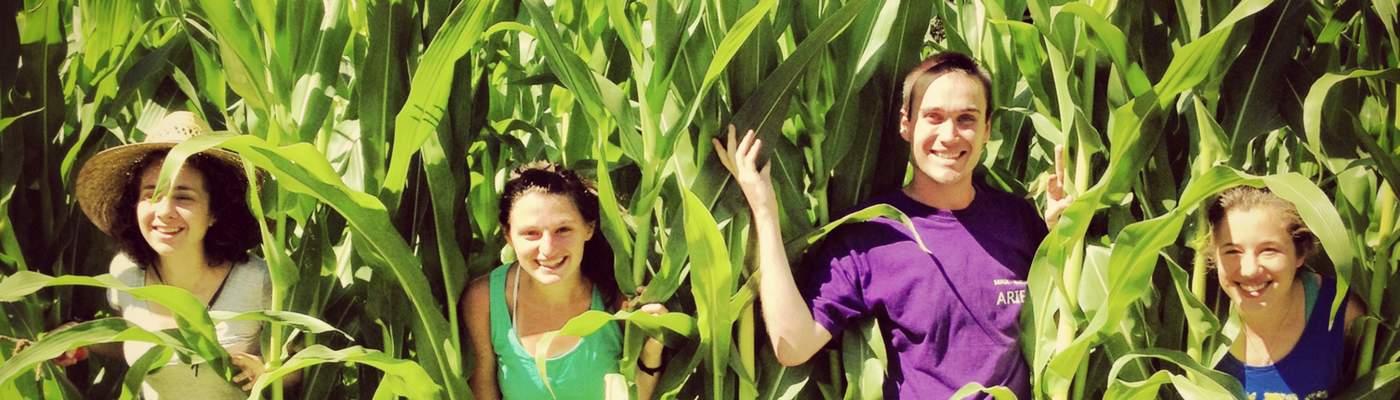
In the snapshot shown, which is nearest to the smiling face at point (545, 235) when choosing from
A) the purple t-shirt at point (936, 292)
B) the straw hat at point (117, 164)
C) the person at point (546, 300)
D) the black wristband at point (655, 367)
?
the person at point (546, 300)

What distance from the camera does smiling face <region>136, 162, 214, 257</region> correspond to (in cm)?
139

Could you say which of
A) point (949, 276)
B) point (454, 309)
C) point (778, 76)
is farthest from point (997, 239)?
point (454, 309)

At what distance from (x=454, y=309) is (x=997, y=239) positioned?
746 millimetres

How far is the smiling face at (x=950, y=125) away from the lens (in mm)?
1307

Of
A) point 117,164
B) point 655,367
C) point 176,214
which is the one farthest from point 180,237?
point 655,367

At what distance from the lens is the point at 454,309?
1350mm

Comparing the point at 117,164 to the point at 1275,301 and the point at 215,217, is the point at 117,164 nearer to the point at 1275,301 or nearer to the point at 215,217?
the point at 215,217

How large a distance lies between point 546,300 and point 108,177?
0.65 m

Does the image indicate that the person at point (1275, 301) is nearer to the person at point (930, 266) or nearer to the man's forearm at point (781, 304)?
the person at point (930, 266)

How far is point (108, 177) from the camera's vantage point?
1416 millimetres

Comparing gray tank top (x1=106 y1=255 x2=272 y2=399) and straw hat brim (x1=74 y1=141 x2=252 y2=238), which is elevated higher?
straw hat brim (x1=74 y1=141 x2=252 y2=238)

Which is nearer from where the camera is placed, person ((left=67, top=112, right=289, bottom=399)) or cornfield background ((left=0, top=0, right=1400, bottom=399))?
cornfield background ((left=0, top=0, right=1400, bottom=399))

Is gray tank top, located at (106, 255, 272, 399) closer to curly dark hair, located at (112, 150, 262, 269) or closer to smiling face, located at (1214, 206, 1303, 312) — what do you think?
curly dark hair, located at (112, 150, 262, 269)

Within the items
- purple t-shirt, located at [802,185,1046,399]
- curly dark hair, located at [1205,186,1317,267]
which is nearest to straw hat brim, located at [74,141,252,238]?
purple t-shirt, located at [802,185,1046,399]
